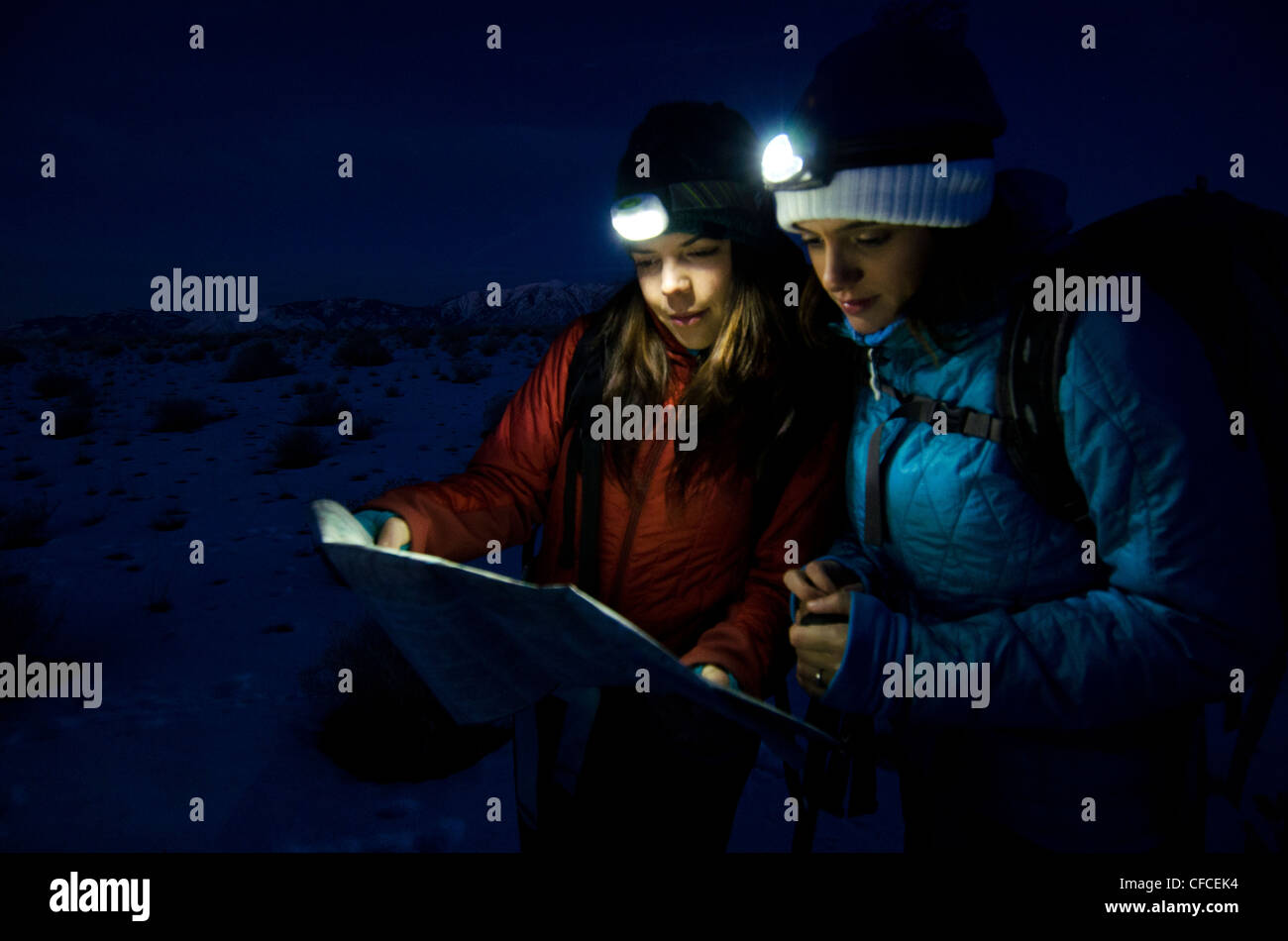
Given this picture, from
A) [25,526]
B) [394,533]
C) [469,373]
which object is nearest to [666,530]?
[394,533]

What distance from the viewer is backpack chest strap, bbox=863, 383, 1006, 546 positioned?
1104 mm

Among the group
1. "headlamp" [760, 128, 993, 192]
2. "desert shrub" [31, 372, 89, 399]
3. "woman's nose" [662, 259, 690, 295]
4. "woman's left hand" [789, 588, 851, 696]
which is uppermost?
"desert shrub" [31, 372, 89, 399]

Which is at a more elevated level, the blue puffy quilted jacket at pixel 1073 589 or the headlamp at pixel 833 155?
the headlamp at pixel 833 155

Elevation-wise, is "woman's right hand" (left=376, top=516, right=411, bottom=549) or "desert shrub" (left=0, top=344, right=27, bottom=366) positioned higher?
"desert shrub" (left=0, top=344, right=27, bottom=366)

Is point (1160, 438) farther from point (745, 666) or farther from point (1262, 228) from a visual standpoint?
point (745, 666)

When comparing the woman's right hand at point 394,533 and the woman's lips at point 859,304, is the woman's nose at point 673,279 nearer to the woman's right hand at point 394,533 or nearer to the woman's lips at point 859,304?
the woman's lips at point 859,304

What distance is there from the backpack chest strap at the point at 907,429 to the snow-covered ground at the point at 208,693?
7.32 feet

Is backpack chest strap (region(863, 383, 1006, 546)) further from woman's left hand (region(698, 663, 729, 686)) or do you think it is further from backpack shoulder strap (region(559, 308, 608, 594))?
backpack shoulder strap (region(559, 308, 608, 594))

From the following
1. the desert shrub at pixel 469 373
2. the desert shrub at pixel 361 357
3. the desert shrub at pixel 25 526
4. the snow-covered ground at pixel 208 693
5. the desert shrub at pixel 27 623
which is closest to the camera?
the snow-covered ground at pixel 208 693

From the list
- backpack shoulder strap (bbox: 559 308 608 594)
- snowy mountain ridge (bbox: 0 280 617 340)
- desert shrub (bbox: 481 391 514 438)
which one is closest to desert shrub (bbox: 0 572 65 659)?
backpack shoulder strap (bbox: 559 308 608 594)

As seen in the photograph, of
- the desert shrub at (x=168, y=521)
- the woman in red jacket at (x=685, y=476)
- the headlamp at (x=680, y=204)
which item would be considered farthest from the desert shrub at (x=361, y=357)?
the headlamp at (x=680, y=204)

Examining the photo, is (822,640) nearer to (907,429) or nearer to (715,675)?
(715,675)

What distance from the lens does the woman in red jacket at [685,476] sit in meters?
1.53

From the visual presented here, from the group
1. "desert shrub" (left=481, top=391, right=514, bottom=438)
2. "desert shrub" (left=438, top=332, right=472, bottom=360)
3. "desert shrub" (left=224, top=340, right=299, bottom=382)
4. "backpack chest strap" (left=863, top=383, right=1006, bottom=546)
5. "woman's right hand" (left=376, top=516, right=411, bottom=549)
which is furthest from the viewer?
"desert shrub" (left=438, top=332, right=472, bottom=360)
